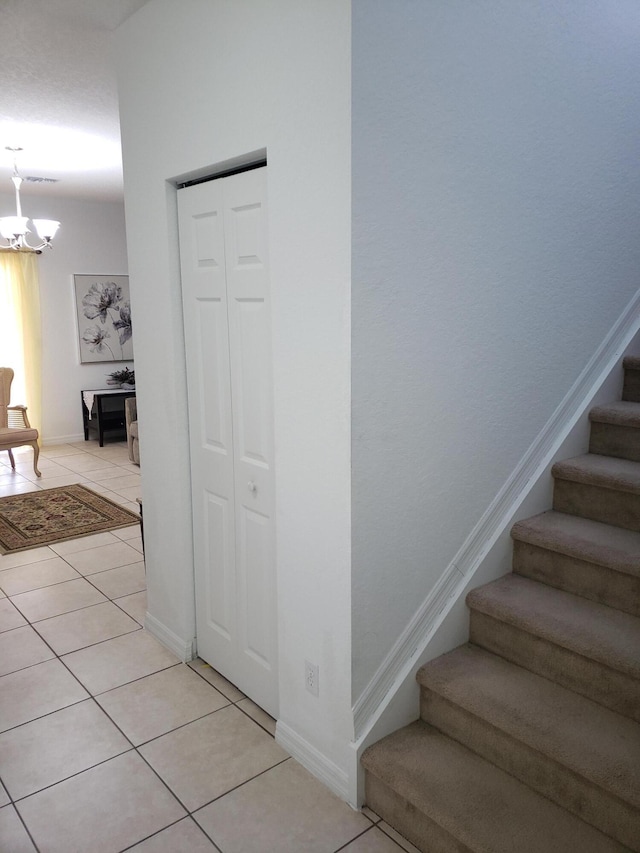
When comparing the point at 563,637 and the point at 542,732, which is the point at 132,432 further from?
the point at 542,732

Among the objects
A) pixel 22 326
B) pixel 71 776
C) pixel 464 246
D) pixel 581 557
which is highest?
pixel 464 246

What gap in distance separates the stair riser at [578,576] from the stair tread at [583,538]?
1.3 inches

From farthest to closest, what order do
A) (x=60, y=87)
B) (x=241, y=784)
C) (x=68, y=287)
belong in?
1. (x=68, y=287)
2. (x=60, y=87)
3. (x=241, y=784)

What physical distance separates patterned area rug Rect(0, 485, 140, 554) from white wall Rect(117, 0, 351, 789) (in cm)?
226

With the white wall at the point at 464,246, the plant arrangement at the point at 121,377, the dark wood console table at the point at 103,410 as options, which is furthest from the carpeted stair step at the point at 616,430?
the plant arrangement at the point at 121,377

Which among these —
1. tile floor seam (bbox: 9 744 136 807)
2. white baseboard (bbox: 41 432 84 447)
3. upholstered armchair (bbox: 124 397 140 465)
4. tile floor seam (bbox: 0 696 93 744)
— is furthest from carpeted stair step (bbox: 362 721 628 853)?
white baseboard (bbox: 41 432 84 447)

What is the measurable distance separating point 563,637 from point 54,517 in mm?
Answer: 4057

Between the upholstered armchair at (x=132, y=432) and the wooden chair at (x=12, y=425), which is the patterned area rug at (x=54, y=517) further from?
the upholstered armchair at (x=132, y=432)

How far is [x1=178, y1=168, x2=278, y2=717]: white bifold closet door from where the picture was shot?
Answer: 2297 millimetres

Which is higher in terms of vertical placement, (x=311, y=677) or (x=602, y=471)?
(x=602, y=471)

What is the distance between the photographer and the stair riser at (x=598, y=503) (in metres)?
2.35

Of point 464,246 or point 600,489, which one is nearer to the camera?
point 464,246

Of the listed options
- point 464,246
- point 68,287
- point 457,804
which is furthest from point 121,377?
point 457,804

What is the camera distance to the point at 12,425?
715 cm
